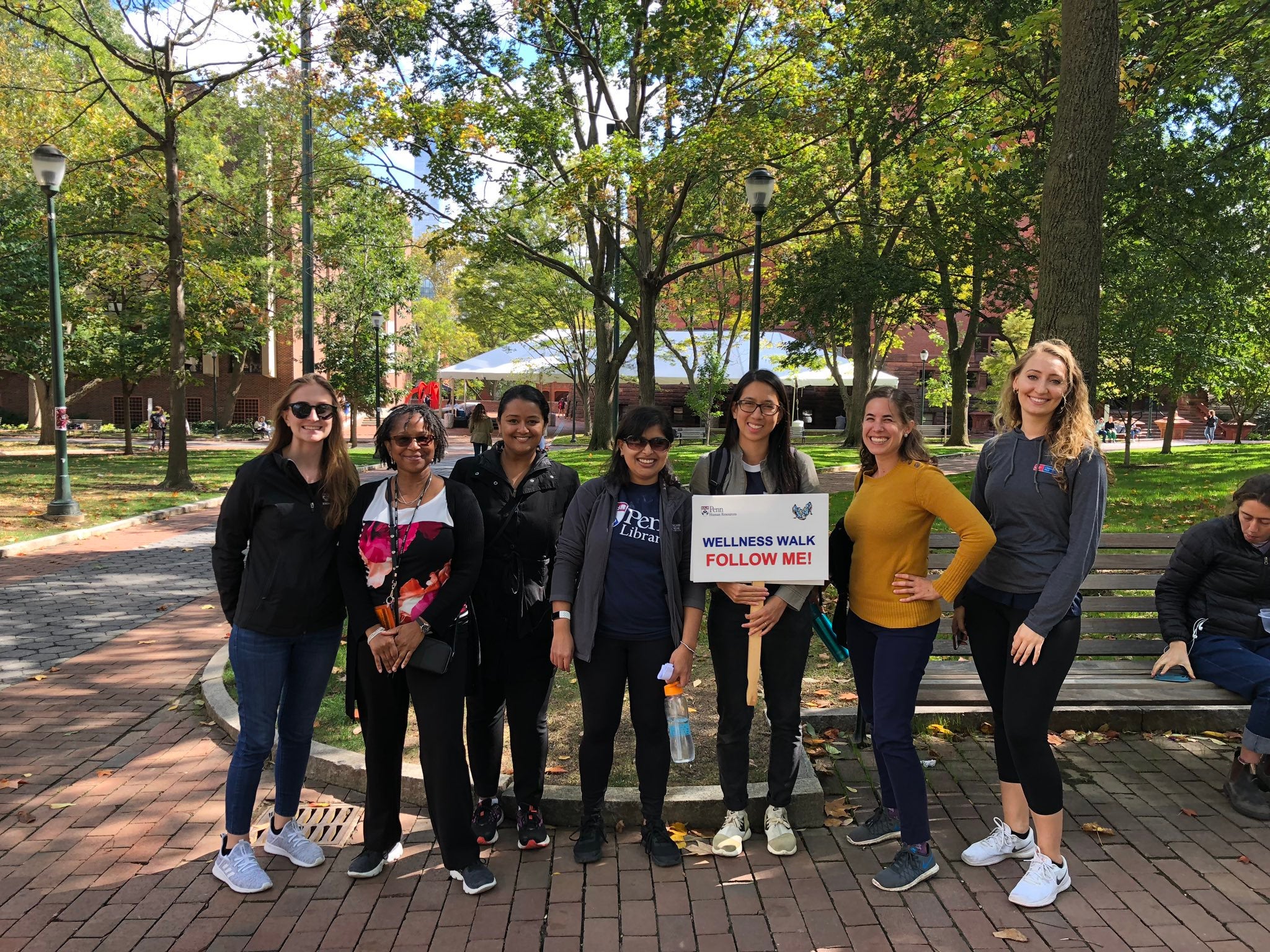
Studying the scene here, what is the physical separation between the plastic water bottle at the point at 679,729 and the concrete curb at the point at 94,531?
7.73 metres

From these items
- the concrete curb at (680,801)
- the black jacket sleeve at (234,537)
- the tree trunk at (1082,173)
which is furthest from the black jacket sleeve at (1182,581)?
the black jacket sleeve at (234,537)

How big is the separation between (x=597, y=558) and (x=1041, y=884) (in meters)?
2.15

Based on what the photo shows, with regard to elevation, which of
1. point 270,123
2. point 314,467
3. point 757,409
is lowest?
point 314,467

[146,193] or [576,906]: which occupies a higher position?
[146,193]

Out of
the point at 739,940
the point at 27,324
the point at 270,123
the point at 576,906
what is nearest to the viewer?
the point at 739,940

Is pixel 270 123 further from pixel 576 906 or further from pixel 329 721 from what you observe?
pixel 576 906

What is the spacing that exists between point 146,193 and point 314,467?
800 inches

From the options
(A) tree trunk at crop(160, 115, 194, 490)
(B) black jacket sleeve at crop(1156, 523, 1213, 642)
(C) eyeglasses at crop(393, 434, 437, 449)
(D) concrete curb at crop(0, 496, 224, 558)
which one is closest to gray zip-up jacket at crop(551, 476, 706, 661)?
(C) eyeglasses at crop(393, 434, 437, 449)

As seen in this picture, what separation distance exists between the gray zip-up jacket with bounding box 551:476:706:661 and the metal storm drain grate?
57.9 inches

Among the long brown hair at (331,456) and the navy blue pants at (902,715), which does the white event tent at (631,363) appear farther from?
the long brown hair at (331,456)

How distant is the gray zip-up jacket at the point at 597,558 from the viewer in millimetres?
3422

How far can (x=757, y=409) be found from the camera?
350 centimetres

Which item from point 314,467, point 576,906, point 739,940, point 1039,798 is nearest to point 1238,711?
point 1039,798

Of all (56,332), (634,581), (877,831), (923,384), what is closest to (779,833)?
(877,831)
